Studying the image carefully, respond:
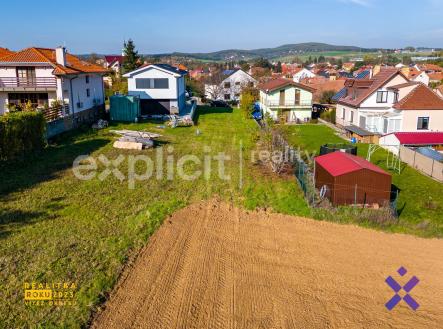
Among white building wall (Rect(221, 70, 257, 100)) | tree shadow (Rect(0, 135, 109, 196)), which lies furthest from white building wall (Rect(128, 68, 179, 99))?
white building wall (Rect(221, 70, 257, 100))

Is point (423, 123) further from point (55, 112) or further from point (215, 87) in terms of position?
point (215, 87)

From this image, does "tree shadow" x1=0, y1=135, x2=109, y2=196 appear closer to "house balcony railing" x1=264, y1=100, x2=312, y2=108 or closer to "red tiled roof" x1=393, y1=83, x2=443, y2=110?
"house balcony railing" x1=264, y1=100, x2=312, y2=108

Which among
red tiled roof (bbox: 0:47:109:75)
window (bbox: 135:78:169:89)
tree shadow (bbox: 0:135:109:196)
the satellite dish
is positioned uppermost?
red tiled roof (bbox: 0:47:109:75)

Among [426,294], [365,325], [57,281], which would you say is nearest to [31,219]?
[57,281]

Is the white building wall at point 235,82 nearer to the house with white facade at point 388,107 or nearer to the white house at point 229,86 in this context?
the white house at point 229,86

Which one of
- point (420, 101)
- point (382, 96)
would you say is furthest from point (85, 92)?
point (420, 101)

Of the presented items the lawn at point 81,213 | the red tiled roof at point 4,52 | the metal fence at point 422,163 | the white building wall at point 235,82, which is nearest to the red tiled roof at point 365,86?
the metal fence at point 422,163

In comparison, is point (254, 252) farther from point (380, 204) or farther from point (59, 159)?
point (59, 159)
